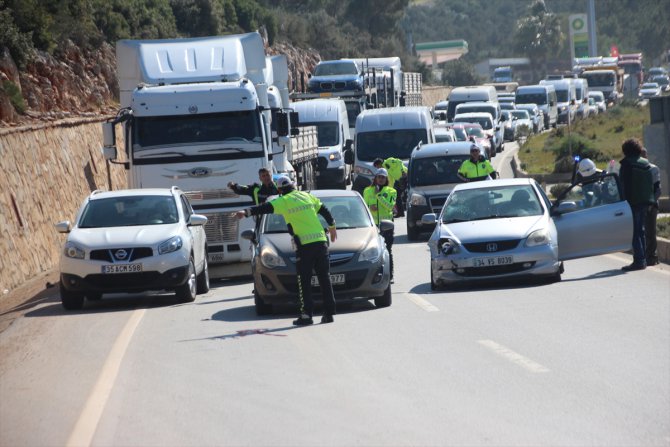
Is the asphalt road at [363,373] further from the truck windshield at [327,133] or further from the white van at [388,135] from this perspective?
the truck windshield at [327,133]

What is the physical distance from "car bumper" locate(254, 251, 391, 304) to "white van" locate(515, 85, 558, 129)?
193ft

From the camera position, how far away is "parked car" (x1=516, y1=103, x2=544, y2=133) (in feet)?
227

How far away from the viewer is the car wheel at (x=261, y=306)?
51.3 ft

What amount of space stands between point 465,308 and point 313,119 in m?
24.9

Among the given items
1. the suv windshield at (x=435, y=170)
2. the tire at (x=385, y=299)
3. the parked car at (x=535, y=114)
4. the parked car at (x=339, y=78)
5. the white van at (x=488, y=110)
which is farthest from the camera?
the parked car at (x=535, y=114)

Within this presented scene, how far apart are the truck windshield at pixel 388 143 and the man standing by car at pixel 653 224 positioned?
15.2 meters

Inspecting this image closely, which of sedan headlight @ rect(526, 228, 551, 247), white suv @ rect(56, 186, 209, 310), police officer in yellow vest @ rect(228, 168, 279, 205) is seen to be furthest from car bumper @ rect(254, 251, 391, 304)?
police officer in yellow vest @ rect(228, 168, 279, 205)

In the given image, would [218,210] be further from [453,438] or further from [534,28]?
[534,28]

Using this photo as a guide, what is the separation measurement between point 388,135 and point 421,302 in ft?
60.9

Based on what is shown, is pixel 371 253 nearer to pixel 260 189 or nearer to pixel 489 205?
pixel 489 205

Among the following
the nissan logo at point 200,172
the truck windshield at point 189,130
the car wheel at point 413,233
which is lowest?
the car wheel at point 413,233

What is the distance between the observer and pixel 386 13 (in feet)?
362


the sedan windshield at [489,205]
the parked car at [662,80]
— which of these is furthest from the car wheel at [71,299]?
the parked car at [662,80]

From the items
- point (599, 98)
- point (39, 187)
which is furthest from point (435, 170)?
point (599, 98)
